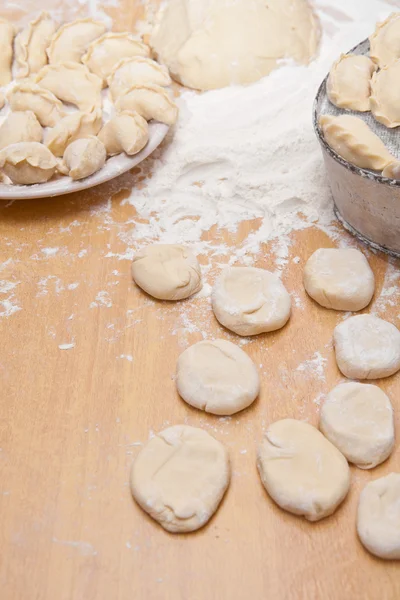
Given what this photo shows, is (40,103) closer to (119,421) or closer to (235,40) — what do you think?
(235,40)

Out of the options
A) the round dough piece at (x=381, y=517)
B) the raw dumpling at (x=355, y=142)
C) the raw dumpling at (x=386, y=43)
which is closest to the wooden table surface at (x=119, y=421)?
the round dough piece at (x=381, y=517)

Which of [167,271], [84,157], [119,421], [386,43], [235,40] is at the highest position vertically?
[386,43]

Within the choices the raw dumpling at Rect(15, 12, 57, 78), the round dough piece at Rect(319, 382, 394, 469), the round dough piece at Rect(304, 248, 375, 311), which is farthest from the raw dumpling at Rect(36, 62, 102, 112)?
the round dough piece at Rect(319, 382, 394, 469)

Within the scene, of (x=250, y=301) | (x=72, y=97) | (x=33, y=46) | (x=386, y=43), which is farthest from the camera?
(x=33, y=46)

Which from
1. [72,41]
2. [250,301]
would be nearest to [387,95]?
[250,301]

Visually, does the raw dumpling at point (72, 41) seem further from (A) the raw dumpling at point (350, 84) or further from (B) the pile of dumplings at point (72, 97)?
(A) the raw dumpling at point (350, 84)

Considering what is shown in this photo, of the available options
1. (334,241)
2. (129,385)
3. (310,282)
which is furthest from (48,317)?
(334,241)
